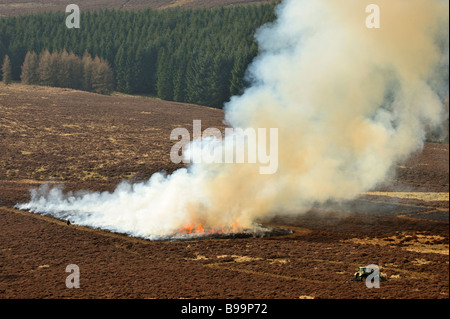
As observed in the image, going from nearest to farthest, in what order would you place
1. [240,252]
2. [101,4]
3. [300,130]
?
1. [240,252]
2. [300,130]
3. [101,4]

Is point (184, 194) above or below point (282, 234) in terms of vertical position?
above

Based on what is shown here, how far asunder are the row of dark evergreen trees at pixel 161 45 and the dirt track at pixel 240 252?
5001cm

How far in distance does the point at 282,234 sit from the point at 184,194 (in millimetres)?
6507

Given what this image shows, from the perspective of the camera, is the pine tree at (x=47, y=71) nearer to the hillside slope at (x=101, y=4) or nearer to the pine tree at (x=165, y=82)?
the pine tree at (x=165, y=82)

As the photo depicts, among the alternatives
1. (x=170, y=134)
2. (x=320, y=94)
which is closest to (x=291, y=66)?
(x=320, y=94)

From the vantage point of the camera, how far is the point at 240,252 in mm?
29312

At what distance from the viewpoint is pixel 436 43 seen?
20.2m

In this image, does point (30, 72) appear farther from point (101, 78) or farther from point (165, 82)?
point (165, 82)

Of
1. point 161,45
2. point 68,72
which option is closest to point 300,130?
point 68,72

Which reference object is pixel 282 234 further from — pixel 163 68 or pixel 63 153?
pixel 163 68

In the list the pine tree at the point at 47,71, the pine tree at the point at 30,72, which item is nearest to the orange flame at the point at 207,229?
the pine tree at the point at 47,71

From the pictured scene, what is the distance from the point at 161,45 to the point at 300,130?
9324cm

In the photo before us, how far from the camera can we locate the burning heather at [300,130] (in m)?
30.1
